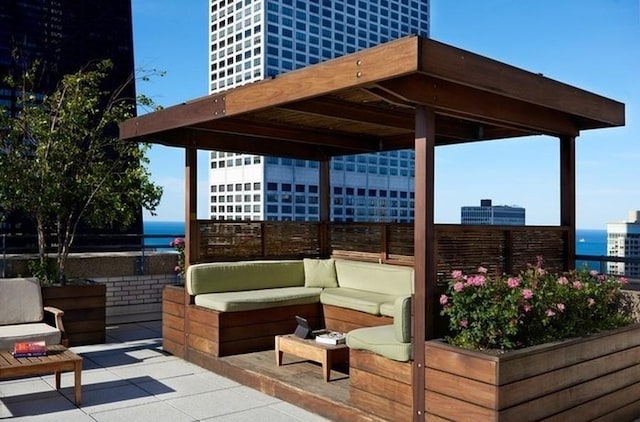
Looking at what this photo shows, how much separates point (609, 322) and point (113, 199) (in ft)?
16.5

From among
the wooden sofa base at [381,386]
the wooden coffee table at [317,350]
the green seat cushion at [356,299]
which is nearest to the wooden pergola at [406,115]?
the wooden sofa base at [381,386]

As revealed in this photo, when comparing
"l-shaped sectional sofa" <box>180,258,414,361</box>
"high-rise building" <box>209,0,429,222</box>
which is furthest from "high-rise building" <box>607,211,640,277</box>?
"high-rise building" <box>209,0,429,222</box>

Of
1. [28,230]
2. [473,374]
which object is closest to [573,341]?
[473,374]

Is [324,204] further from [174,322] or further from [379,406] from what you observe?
[379,406]

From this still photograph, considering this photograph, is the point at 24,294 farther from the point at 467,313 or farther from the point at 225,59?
the point at 225,59

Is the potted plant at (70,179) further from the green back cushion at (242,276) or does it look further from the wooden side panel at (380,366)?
the wooden side panel at (380,366)

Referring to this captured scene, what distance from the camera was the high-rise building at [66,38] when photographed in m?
9.77

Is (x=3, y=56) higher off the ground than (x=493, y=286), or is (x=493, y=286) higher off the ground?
(x=3, y=56)

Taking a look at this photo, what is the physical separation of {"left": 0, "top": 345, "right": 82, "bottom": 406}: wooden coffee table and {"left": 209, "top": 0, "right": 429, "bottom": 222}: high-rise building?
33505 mm

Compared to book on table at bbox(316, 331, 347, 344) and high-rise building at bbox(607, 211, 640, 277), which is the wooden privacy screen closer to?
high-rise building at bbox(607, 211, 640, 277)

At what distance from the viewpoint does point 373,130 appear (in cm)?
629

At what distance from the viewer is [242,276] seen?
19.9 feet

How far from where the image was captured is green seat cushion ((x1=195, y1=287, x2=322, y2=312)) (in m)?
5.33

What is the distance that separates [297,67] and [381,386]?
68.6 metres
